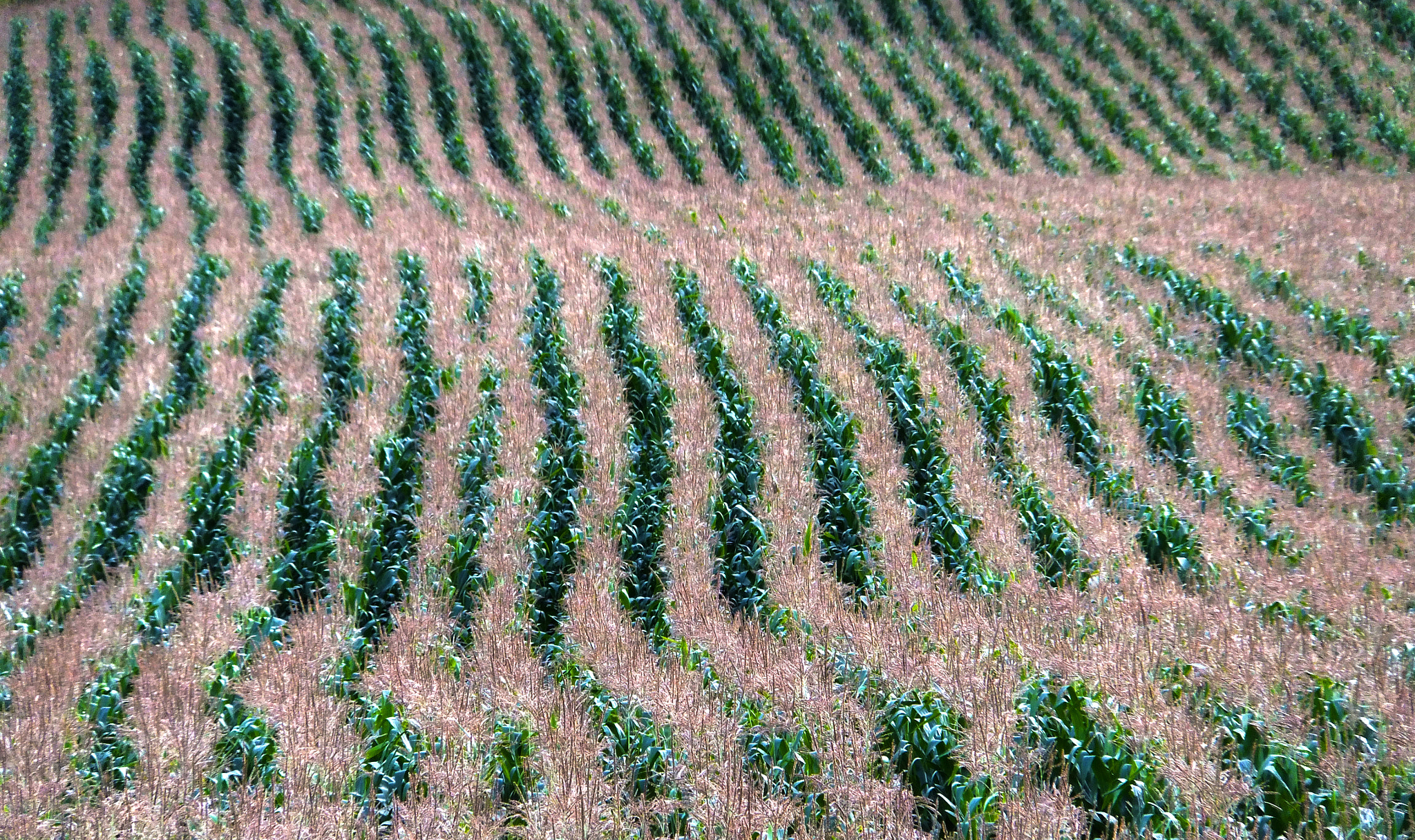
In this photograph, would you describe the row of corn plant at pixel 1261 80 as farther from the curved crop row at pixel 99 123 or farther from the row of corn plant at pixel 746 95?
the curved crop row at pixel 99 123

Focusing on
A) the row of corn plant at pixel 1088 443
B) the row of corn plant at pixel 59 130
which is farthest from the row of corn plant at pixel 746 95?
the row of corn plant at pixel 59 130

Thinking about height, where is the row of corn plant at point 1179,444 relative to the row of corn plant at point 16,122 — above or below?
below

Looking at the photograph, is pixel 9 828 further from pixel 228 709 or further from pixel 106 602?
pixel 106 602

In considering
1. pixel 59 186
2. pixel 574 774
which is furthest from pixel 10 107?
pixel 574 774

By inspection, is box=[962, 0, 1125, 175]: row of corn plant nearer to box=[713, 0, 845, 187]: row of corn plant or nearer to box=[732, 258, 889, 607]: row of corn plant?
box=[713, 0, 845, 187]: row of corn plant

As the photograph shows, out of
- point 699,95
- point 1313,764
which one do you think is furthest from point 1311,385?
point 699,95

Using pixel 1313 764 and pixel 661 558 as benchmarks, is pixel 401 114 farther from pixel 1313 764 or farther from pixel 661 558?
pixel 1313 764

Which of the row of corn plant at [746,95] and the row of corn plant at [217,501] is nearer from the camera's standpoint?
the row of corn plant at [217,501]
